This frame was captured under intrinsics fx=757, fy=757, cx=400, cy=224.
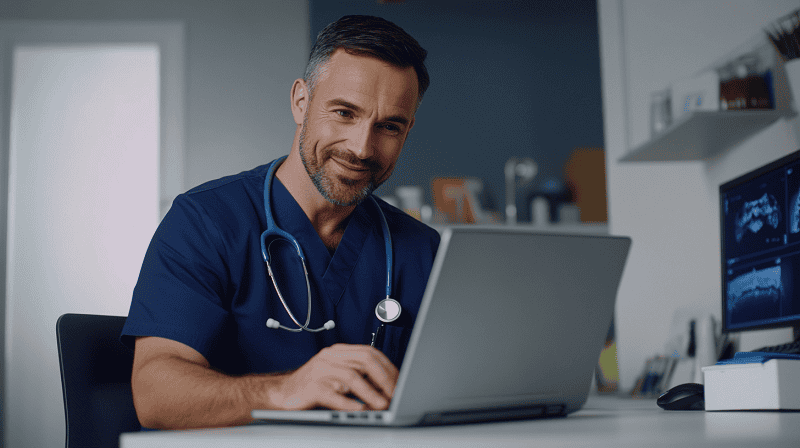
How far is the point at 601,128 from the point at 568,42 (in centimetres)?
44

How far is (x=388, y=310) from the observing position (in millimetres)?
1302

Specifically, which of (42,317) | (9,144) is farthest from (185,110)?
(42,317)

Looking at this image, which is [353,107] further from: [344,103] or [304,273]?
[304,273]

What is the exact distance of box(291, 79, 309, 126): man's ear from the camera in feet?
4.90

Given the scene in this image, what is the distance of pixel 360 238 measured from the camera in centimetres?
144

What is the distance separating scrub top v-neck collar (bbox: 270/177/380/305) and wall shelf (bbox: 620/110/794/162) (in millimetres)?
942

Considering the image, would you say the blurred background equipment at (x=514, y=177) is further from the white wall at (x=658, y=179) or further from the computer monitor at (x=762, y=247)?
the computer monitor at (x=762, y=247)

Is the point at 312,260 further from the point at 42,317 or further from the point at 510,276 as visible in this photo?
the point at 42,317

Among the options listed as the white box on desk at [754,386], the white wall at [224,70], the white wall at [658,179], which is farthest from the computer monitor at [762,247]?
the white wall at [224,70]

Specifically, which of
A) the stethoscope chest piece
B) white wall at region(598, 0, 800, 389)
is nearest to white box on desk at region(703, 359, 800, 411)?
the stethoscope chest piece

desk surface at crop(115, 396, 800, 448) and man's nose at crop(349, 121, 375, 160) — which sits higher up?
man's nose at crop(349, 121, 375, 160)

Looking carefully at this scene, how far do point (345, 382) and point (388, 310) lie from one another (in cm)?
49

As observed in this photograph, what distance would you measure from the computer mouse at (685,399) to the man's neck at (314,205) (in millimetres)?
647

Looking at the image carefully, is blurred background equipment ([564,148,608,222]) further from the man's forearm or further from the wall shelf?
the man's forearm
